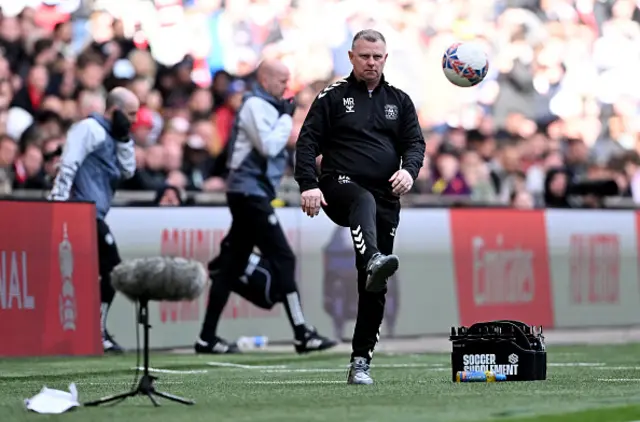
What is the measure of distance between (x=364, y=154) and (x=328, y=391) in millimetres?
1569

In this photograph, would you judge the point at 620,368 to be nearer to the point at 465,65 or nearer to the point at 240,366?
the point at 465,65

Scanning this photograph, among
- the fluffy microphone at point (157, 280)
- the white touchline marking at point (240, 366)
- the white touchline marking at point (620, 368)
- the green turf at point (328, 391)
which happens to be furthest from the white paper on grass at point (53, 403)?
the white touchline marking at point (620, 368)

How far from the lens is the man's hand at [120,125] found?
14.3 metres

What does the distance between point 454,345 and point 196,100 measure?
9828mm

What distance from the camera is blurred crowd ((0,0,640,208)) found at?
17.3 m

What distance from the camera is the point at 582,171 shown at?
23.0 metres

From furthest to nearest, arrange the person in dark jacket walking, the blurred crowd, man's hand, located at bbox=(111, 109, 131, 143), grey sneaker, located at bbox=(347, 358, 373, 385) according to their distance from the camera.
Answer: the blurred crowd
man's hand, located at bbox=(111, 109, 131, 143)
the person in dark jacket walking
grey sneaker, located at bbox=(347, 358, 373, 385)

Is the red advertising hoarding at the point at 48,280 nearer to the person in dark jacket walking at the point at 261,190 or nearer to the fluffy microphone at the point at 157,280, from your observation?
the person in dark jacket walking at the point at 261,190

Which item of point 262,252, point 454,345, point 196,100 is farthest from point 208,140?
point 454,345

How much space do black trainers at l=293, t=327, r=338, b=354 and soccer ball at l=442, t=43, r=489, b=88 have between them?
4.56 meters

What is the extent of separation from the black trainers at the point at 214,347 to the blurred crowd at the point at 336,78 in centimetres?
201

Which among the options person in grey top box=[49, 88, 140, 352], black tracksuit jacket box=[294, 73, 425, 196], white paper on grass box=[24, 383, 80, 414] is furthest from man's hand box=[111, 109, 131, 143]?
white paper on grass box=[24, 383, 80, 414]

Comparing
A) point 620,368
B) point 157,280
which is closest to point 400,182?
point 157,280

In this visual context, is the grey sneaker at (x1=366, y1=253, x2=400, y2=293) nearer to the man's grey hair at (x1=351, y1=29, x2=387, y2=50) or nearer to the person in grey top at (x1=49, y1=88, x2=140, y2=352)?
the man's grey hair at (x1=351, y1=29, x2=387, y2=50)
